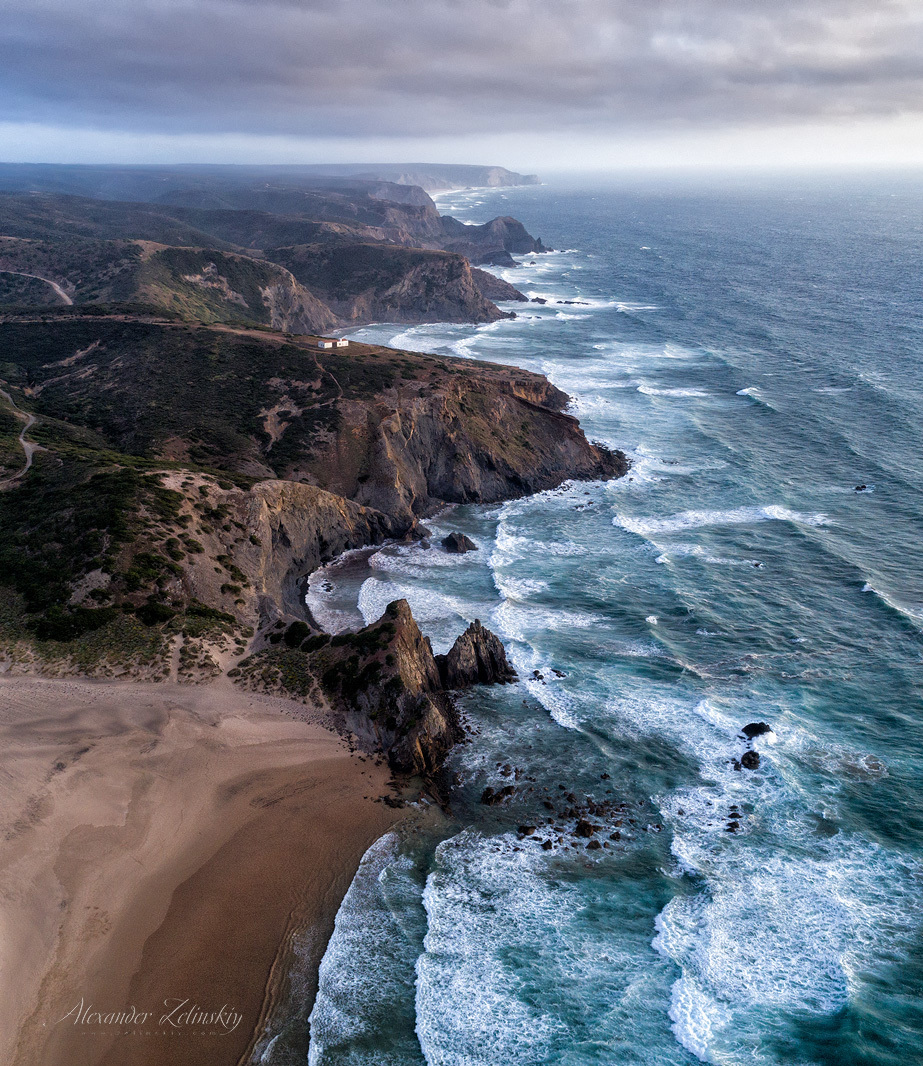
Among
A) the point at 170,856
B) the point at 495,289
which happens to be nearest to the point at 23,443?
the point at 170,856

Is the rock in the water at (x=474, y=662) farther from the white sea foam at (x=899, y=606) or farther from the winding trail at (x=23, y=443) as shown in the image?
the winding trail at (x=23, y=443)

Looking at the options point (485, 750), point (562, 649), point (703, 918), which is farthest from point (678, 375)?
point (703, 918)

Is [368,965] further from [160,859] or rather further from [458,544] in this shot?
[458,544]

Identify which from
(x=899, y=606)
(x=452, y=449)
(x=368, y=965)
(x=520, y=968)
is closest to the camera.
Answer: (x=368, y=965)

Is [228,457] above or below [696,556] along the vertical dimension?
above

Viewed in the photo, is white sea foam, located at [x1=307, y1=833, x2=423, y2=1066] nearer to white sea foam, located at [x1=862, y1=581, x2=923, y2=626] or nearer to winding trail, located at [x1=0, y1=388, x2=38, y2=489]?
white sea foam, located at [x1=862, y1=581, x2=923, y2=626]

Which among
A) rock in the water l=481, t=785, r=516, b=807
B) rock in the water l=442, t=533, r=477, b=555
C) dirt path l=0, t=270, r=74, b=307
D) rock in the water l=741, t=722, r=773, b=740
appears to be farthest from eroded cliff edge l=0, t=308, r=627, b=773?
dirt path l=0, t=270, r=74, b=307

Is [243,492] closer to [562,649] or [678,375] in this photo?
[562,649]
